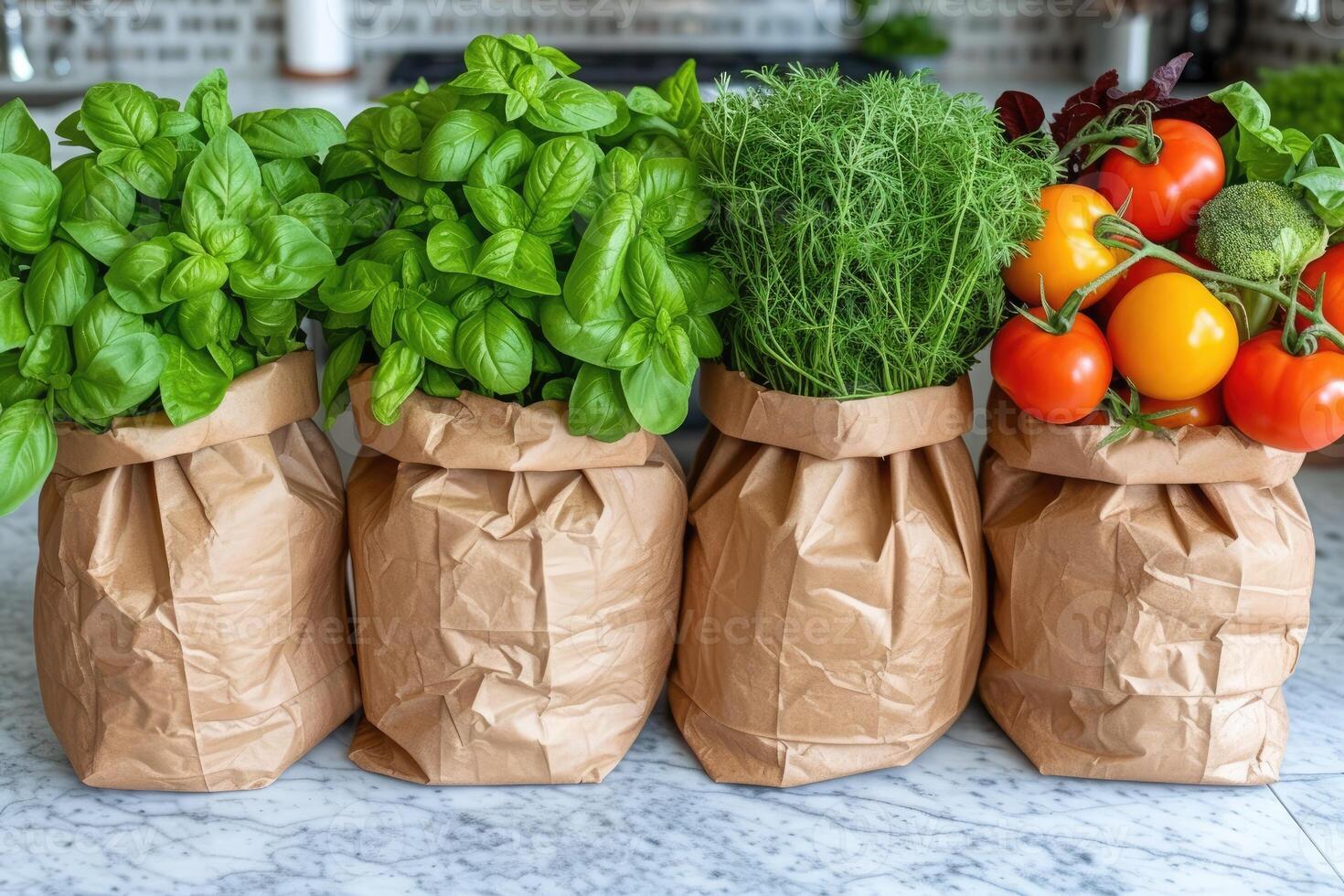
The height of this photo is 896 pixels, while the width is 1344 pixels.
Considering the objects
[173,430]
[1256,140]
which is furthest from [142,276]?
[1256,140]

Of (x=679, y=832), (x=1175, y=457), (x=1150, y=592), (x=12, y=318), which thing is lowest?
(x=679, y=832)

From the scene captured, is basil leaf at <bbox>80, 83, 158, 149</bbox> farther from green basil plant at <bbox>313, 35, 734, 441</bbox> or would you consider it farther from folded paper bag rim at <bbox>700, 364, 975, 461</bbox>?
folded paper bag rim at <bbox>700, 364, 975, 461</bbox>

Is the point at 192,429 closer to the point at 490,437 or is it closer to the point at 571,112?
the point at 490,437

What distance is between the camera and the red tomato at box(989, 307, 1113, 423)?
0.86 meters

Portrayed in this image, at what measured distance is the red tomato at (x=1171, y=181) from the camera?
→ 3.02 ft

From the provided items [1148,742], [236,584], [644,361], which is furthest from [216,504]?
[1148,742]

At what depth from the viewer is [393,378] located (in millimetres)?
853

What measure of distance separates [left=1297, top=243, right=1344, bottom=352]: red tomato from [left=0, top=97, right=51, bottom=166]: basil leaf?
2.97 ft

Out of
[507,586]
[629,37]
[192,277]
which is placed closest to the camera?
[192,277]

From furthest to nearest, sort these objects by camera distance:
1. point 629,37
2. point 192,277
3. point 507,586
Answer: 1. point 629,37
2. point 507,586
3. point 192,277

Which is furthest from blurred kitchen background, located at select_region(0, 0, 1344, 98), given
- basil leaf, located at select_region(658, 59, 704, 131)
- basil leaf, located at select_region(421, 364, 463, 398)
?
basil leaf, located at select_region(421, 364, 463, 398)

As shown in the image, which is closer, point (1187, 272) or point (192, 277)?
point (192, 277)

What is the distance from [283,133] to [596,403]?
31 cm

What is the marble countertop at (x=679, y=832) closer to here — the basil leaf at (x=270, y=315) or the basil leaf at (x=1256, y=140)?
the basil leaf at (x=270, y=315)
